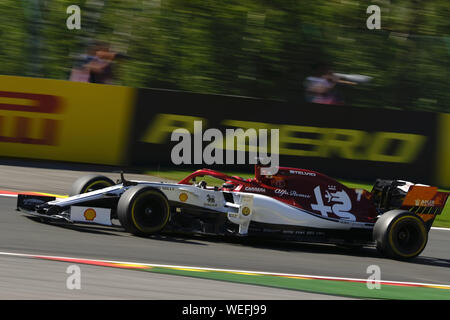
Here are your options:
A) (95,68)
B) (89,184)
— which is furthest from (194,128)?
(89,184)

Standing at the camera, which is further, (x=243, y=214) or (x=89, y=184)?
(x=89, y=184)

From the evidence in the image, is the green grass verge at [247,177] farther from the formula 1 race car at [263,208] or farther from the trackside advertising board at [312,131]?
the formula 1 race car at [263,208]

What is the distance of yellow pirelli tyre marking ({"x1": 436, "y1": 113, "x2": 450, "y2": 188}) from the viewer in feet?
50.5

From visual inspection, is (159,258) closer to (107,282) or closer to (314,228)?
(107,282)

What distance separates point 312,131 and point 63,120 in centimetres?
478

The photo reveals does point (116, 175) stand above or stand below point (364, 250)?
above

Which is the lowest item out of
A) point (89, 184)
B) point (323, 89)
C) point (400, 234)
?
point (400, 234)

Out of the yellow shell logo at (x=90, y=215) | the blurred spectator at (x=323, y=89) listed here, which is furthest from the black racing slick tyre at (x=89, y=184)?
the blurred spectator at (x=323, y=89)

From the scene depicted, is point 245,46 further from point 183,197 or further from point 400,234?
point 183,197

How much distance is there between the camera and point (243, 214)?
8.81m

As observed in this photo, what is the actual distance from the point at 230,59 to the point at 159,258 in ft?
36.8

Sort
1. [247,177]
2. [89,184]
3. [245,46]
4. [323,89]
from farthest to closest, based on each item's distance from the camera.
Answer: [245,46] → [323,89] → [247,177] → [89,184]
